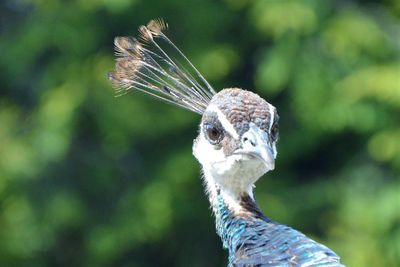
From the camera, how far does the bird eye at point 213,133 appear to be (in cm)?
221

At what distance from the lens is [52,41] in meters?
5.22

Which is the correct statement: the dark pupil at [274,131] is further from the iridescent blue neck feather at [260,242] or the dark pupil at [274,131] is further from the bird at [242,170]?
the iridescent blue neck feather at [260,242]

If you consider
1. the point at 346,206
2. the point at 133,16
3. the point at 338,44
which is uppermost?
the point at 133,16

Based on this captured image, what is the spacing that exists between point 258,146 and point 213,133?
0.51 feet

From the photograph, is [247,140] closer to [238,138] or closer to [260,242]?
[238,138]

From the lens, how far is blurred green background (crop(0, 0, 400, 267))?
15.5ft

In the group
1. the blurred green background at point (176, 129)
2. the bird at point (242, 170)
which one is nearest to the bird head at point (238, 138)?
the bird at point (242, 170)

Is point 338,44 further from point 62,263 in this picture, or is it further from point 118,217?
point 62,263

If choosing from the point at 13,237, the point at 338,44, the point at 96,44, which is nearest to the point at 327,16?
the point at 338,44

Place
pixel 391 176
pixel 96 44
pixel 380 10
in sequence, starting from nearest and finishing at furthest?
pixel 391 176
pixel 380 10
pixel 96 44

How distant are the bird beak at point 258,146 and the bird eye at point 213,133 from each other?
67mm

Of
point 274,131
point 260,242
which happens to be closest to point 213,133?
point 274,131

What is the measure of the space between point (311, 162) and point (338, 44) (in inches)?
34.7

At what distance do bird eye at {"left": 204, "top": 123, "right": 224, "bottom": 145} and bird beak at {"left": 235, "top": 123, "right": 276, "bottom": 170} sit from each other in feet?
0.22
